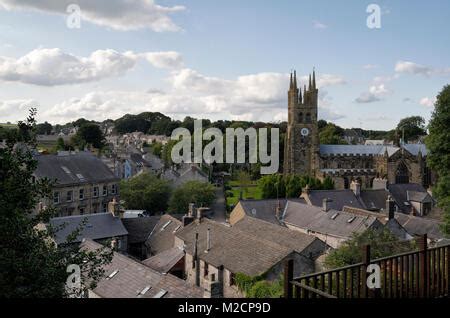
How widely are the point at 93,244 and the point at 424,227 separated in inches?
867

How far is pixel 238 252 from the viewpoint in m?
23.2

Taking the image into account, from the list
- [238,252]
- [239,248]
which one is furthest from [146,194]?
[238,252]

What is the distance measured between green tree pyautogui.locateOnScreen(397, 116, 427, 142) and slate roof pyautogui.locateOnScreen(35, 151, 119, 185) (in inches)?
3409

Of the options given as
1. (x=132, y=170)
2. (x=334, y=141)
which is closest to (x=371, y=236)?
(x=132, y=170)

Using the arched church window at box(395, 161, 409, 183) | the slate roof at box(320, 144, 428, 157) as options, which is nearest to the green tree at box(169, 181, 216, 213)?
the slate roof at box(320, 144, 428, 157)

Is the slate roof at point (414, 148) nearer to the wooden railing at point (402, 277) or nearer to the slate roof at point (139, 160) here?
the slate roof at point (139, 160)

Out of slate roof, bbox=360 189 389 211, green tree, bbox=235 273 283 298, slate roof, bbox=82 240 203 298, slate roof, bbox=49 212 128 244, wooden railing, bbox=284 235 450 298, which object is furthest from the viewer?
slate roof, bbox=360 189 389 211

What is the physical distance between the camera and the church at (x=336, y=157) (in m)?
65.9

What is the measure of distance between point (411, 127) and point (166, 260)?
4124 inches

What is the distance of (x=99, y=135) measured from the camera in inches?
3996

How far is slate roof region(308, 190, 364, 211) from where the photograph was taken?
140 ft

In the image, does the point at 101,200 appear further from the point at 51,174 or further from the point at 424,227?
the point at 424,227

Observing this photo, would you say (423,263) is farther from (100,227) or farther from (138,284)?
(100,227)

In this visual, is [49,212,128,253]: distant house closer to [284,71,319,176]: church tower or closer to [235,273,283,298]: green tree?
[235,273,283,298]: green tree
